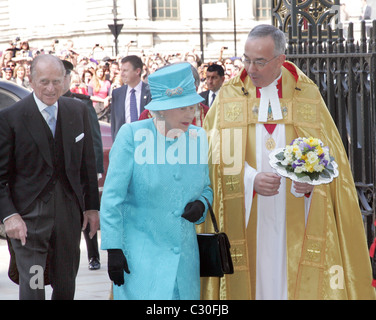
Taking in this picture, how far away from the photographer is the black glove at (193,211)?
4.43 m

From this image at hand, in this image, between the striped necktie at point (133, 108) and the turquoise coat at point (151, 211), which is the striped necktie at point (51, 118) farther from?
the striped necktie at point (133, 108)

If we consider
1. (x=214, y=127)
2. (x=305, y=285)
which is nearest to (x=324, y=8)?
(x=214, y=127)

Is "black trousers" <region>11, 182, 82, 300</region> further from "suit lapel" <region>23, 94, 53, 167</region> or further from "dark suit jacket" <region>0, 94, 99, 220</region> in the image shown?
"suit lapel" <region>23, 94, 53, 167</region>

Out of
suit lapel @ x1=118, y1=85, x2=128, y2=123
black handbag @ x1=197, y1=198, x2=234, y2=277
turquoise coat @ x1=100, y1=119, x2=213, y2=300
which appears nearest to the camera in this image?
turquoise coat @ x1=100, y1=119, x2=213, y2=300

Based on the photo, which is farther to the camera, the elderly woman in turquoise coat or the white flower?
the white flower

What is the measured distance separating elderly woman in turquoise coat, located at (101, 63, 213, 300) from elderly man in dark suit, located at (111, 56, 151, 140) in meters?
5.72

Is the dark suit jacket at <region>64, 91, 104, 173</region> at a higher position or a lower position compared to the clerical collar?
lower

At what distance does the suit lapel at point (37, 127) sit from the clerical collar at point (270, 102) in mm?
1258

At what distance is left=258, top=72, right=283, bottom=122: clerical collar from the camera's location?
5.21 meters

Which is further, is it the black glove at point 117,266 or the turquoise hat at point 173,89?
the turquoise hat at point 173,89

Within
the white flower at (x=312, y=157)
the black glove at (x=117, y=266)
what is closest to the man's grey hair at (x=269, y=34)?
the white flower at (x=312, y=157)

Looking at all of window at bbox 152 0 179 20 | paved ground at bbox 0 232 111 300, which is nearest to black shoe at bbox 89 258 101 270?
paved ground at bbox 0 232 111 300

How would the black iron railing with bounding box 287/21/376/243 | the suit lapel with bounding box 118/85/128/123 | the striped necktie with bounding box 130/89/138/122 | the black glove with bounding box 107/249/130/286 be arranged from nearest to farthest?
the black glove with bounding box 107/249/130/286, the black iron railing with bounding box 287/21/376/243, the striped necktie with bounding box 130/89/138/122, the suit lapel with bounding box 118/85/128/123

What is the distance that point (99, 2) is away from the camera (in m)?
44.2
